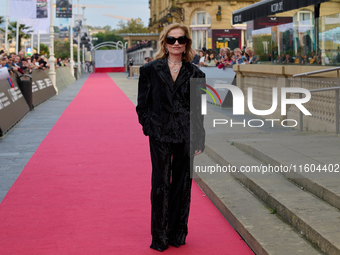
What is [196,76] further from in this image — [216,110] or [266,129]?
[216,110]

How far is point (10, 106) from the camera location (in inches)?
586

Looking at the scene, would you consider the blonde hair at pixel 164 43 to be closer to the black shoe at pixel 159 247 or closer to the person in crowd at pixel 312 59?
the black shoe at pixel 159 247

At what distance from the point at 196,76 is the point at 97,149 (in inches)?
248

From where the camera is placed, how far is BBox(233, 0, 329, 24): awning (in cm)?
1279

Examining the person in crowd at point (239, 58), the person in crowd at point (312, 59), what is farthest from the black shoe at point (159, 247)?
the person in crowd at point (239, 58)

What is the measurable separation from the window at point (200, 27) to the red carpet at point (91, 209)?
40.3 meters

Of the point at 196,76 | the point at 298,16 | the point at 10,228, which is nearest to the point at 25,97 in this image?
the point at 10,228

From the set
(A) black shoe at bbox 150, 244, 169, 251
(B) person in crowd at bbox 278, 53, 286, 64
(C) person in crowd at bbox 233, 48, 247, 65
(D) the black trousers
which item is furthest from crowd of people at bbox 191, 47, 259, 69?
(A) black shoe at bbox 150, 244, 169, 251

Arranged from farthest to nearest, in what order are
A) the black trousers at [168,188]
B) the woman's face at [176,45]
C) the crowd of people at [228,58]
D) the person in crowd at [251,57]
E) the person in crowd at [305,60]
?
the crowd of people at [228,58], the person in crowd at [251,57], the person in crowd at [305,60], the black trousers at [168,188], the woman's face at [176,45]

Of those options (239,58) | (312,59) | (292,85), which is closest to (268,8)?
(292,85)

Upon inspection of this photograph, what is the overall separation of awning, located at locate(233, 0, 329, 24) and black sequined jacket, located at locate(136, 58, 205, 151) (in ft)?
26.2

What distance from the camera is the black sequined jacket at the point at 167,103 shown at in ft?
15.7

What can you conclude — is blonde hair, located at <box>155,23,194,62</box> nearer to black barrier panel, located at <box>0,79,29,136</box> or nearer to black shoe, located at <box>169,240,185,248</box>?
black shoe, located at <box>169,240,185,248</box>

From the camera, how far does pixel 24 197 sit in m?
7.09
